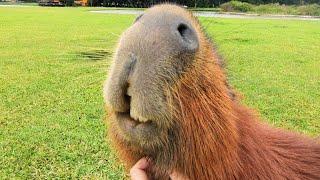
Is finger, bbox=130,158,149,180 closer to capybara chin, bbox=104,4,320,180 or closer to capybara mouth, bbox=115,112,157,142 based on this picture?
capybara chin, bbox=104,4,320,180

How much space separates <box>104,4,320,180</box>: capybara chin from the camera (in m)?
1.38

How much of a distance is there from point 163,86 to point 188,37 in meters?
0.15

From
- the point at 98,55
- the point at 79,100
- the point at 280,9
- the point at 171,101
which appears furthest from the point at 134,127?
the point at 280,9

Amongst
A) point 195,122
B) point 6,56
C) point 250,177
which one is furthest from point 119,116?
point 6,56

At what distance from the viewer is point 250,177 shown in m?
1.74

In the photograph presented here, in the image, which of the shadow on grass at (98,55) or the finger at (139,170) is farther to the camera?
the shadow on grass at (98,55)

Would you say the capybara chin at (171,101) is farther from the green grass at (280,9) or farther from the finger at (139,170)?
the green grass at (280,9)

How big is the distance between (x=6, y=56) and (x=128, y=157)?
35.0 ft

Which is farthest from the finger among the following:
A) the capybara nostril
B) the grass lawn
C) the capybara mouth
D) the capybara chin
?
the capybara nostril

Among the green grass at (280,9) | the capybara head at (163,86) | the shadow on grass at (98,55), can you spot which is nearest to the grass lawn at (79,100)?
the shadow on grass at (98,55)

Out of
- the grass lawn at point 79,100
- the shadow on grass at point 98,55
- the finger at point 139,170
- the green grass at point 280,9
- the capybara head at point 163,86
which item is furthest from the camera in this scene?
the green grass at point 280,9

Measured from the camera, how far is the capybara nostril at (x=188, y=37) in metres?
1.39

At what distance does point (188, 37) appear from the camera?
1403 millimetres

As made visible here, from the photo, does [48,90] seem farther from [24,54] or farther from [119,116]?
[119,116]
